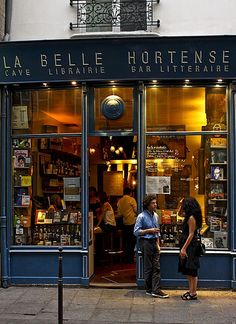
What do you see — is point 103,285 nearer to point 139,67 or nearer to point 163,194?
point 163,194

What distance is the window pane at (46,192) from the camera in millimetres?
10562

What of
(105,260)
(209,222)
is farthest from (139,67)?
(105,260)

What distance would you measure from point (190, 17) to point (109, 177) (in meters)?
5.44

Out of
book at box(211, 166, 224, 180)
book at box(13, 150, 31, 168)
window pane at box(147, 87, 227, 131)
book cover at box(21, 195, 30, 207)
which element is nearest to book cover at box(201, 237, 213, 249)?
book at box(211, 166, 224, 180)

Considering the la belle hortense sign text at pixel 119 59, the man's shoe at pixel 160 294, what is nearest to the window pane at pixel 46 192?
the la belle hortense sign text at pixel 119 59

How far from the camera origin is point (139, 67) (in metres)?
10.1

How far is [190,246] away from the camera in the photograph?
923 cm

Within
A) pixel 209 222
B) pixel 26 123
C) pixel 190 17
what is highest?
pixel 190 17

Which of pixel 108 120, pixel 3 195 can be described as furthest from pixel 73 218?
pixel 108 120

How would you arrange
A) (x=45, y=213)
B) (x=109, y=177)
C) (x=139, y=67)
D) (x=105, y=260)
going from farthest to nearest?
(x=109, y=177)
(x=105, y=260)
(x=45, y=213)
(x=139, y=67)

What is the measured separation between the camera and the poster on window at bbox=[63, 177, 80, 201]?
10523 mm

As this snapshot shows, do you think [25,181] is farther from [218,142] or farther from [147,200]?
[218,142]

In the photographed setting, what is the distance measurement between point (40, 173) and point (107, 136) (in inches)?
61.5

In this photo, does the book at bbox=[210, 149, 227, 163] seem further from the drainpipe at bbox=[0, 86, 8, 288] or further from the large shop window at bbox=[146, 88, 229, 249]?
the drainpipe at bbox=[0, 86, 8, 288]
